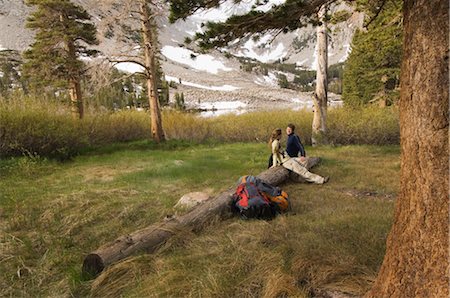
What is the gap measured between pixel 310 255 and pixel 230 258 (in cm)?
92

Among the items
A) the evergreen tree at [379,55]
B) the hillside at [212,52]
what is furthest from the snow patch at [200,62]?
the evergreen tree at [379,55]

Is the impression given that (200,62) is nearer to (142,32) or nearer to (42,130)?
(142,32)

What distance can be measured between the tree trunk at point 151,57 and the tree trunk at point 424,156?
1292cm

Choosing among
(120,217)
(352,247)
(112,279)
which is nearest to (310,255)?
(352,247)

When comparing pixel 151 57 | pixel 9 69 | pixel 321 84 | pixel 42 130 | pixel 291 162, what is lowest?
pixel 291 162

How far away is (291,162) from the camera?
785cm

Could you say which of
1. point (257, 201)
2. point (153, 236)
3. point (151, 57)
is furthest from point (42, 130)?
point (257, 201)

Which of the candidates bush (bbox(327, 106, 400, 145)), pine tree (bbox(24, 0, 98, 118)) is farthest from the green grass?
pine tree (bbox(24, 0, 98, 118))

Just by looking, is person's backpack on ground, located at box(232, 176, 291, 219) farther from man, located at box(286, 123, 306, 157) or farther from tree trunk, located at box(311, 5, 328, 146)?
tree trunk, located at box(311, 5, 328, 146)

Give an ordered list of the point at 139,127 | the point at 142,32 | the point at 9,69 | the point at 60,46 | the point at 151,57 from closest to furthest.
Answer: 1. the point at 142,32
2. the point at 151,57
3. the point at 60,46
4. the point at 139,127
5. the point at 9,69

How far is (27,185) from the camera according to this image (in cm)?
762

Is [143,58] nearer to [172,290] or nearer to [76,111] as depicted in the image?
[76,111]

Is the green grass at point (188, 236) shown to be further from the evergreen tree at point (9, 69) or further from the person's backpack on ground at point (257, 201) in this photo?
the evergreen tree at point (9, 69)

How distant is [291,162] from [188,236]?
169 inches
